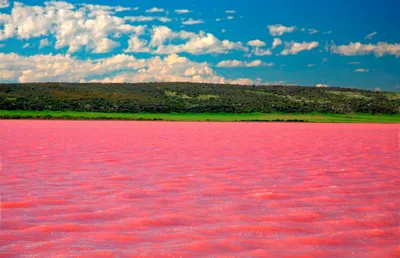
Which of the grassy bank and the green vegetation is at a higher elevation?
the green vegetation

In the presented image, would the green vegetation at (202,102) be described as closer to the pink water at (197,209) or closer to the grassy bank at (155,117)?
the grassy bank at (155,117)

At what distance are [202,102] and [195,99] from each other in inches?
231

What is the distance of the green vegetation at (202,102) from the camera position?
94.9 meters

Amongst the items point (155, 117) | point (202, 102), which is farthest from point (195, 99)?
point (155, 117)

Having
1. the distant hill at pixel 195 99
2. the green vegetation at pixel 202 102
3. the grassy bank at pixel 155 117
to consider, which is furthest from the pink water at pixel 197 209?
the distant hill at pixel 195 99

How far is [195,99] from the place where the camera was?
123 metres

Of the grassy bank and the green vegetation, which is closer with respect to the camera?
the grassy bank

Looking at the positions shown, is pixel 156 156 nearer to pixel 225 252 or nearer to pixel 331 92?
pixel 225 252

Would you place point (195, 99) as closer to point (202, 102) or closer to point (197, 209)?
point (202, 102)

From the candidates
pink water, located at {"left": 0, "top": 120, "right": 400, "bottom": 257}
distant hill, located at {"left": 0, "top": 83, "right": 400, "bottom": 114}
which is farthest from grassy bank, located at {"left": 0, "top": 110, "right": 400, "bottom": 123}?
pink water, located at {"left": 0, "top": 120, "right": 400, "bottom": 257}

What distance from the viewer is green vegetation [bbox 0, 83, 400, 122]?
94.9m

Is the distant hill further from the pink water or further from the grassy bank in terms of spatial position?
the pink water

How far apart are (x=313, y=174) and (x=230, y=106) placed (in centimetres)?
9652

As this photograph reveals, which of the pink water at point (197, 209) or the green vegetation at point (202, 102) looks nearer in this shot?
the pink water at point (197, 209)
